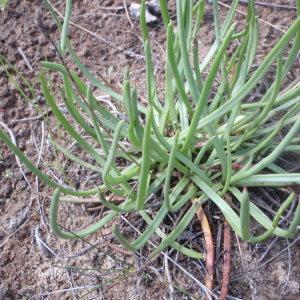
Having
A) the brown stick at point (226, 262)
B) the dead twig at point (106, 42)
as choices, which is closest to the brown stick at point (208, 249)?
the brown stick at point (226, 262)

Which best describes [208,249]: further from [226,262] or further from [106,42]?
[106,42]

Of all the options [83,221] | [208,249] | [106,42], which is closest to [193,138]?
[208,249]

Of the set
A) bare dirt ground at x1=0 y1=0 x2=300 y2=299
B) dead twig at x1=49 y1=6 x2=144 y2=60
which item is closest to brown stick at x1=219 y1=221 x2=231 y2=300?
bare dirt ground at x1=0 y1=0 x2=300 y2=299

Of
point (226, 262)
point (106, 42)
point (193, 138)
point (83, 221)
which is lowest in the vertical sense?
point (226, 262)

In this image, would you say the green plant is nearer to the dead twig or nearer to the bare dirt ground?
the bare dirt ground

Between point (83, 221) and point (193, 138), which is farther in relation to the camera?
point (83, 221)

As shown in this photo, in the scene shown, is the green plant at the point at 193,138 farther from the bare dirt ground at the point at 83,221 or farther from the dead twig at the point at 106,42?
the dead twig at the point at 106,42
